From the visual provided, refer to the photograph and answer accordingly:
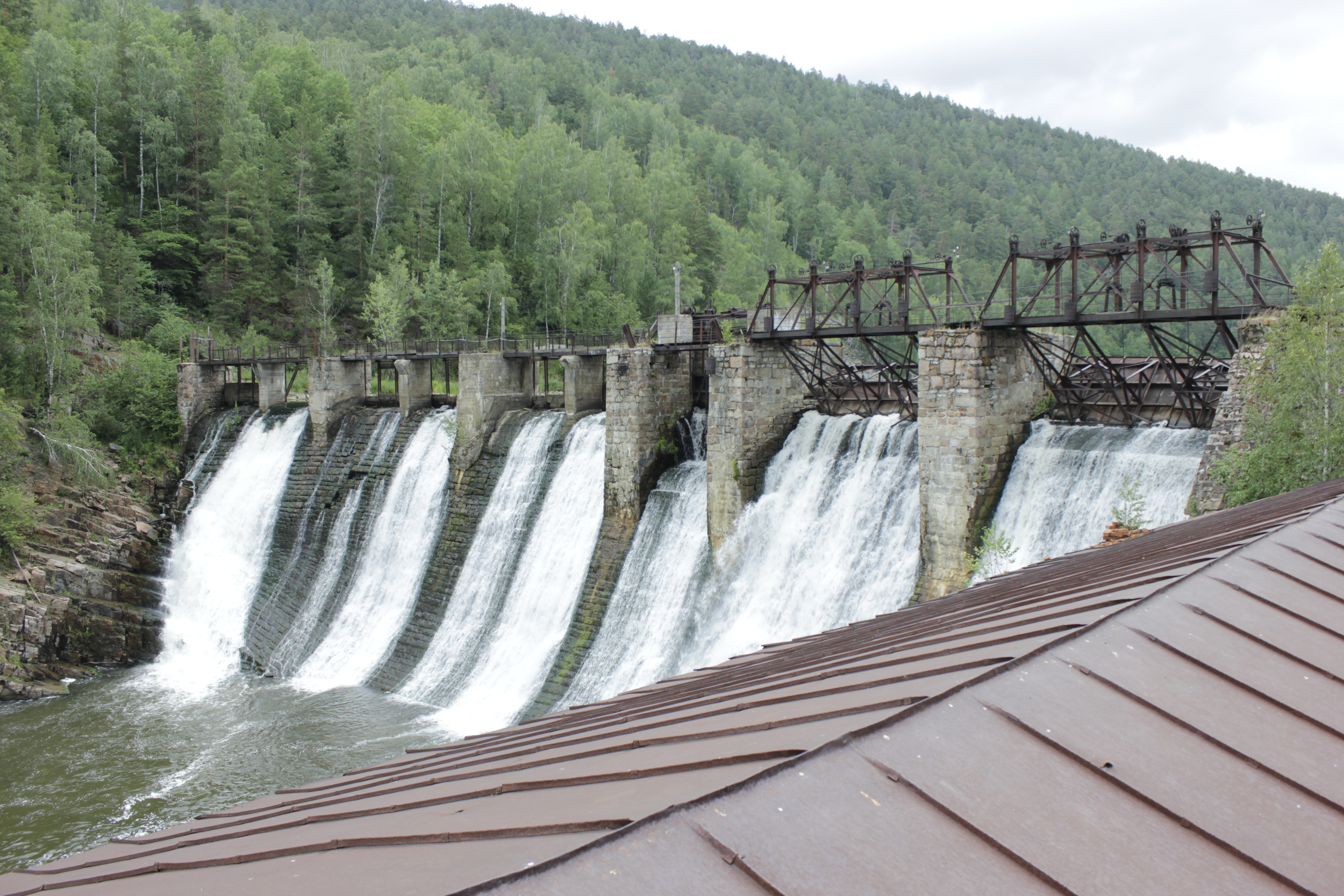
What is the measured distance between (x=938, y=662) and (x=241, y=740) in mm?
21081

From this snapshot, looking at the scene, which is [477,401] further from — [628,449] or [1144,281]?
[1144,281]

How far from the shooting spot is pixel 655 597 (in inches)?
854

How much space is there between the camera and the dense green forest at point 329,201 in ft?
154

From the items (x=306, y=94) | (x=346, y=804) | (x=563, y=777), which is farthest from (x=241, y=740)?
(x=306, y=94)

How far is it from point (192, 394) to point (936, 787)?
40.6 m

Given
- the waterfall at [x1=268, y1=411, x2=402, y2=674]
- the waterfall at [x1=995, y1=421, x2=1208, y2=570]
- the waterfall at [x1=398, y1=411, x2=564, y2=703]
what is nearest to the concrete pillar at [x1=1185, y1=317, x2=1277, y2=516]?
the waterfall at [x1=995, y1=421, x2=1208, y2=570]

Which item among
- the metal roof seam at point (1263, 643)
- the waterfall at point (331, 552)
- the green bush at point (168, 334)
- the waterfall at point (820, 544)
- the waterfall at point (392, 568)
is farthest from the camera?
the green bush at point (168, 334)

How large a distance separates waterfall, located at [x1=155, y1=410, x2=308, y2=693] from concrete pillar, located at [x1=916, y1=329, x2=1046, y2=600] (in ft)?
65.8

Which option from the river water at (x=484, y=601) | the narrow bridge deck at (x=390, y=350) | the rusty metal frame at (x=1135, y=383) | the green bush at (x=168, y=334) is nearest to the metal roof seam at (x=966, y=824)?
the river water at (x=484, y=601)

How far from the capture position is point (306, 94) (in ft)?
194

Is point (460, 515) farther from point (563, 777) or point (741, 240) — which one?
point (741, 240)

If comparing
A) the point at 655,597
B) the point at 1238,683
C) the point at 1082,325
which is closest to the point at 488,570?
the point at 655,597

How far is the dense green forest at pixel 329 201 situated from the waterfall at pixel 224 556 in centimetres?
824

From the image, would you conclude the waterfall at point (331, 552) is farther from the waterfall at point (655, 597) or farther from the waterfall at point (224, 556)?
the waterfall at point (655, 597)
